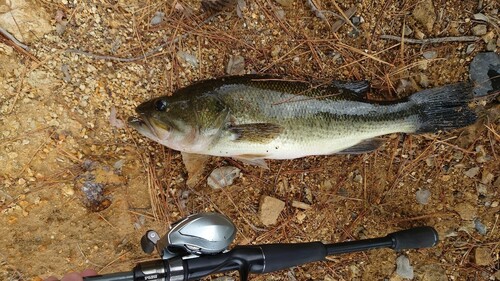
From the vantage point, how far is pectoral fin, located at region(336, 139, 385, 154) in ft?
10.7

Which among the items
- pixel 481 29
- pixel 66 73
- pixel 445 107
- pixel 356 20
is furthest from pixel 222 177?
pixel 481 29

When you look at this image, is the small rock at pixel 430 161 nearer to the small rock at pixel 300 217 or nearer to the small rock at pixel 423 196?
the small rock at pixel 423 196

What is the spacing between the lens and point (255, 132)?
2961 millimetres

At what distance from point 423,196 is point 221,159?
1.69 meters

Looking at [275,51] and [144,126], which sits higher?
[275,51]

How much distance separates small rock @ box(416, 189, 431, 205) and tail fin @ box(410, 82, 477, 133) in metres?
→ 0.55

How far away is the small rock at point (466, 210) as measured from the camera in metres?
3.60

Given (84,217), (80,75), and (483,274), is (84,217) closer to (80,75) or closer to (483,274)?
(80,75)

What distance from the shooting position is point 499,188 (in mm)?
3586

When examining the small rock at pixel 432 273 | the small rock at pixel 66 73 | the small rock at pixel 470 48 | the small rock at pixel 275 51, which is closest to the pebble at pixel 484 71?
the small rock at pixel 470 48

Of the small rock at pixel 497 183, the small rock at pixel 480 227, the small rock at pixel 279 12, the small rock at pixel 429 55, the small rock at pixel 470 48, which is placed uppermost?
the small rock at pixel 470 48

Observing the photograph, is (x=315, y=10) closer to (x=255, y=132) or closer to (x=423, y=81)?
(x=423, y=81)

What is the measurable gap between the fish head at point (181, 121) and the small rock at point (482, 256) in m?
2.38

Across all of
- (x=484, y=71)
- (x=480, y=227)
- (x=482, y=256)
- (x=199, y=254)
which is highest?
(x=484, y=71)
